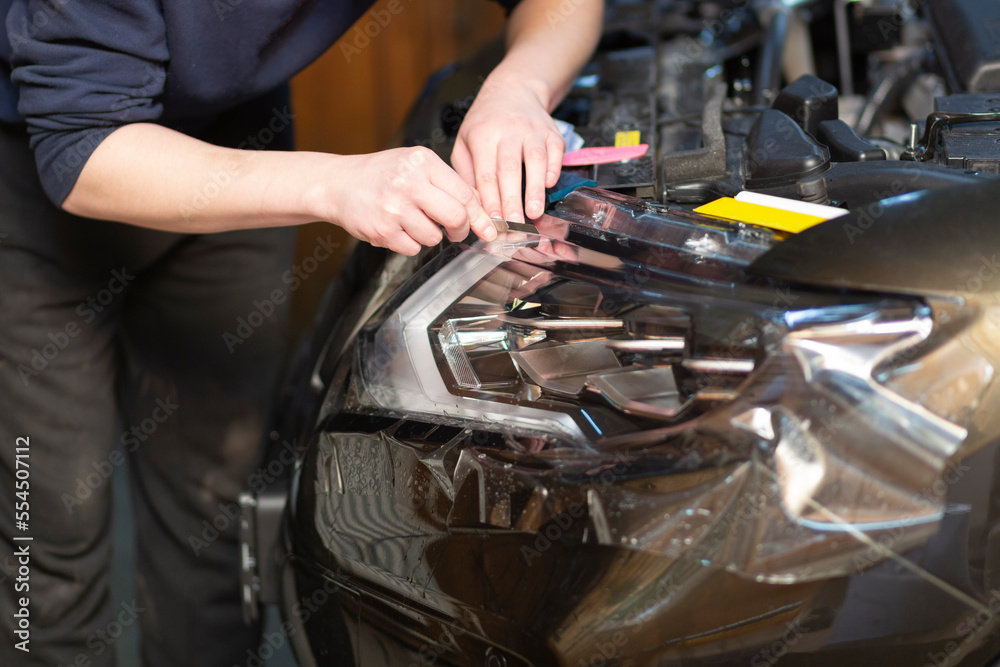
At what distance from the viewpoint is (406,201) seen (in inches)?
26.2

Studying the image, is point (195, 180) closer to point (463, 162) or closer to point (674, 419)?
point (463, 162)

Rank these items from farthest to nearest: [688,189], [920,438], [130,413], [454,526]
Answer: [130,413], [688,189], [454,526], [920,438]

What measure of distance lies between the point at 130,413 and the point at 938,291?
1.09 m

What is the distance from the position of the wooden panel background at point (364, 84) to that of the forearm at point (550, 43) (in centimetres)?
107

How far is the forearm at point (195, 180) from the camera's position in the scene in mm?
712

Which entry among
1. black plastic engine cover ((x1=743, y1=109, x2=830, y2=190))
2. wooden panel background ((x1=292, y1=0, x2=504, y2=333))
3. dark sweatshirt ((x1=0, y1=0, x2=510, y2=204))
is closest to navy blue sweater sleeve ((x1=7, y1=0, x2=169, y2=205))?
dark sweatshirt ((x1=0, y1=0, x2=510, y2=204))

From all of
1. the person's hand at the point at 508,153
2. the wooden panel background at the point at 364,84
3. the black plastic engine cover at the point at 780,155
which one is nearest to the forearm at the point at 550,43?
the person's hand at the point at 508,153

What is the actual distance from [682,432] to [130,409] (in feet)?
3.12

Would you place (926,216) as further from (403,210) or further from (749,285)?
(403,210)

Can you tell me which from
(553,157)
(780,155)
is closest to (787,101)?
(780,155)

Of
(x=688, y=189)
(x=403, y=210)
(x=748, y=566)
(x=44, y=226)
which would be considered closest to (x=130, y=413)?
(x=44, y=226)

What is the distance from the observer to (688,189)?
0.76m

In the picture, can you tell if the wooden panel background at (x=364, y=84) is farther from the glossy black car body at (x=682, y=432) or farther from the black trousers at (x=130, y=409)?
the glossy black car body at (x=682, y=432)

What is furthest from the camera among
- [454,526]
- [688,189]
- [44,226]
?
[44,226]
